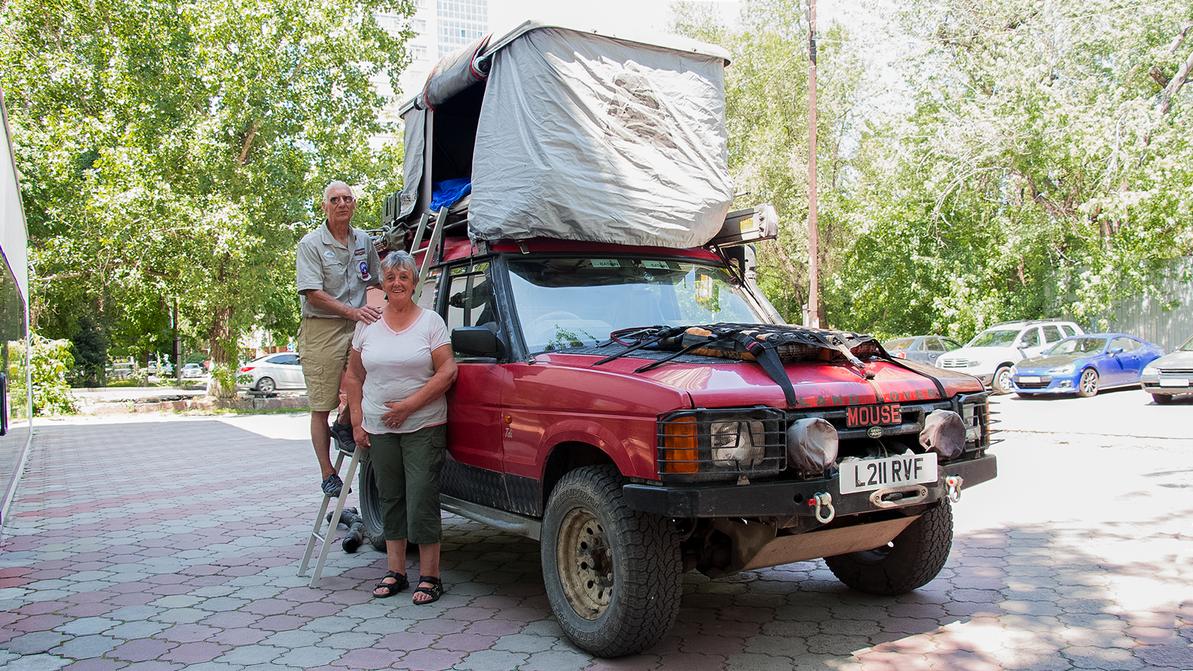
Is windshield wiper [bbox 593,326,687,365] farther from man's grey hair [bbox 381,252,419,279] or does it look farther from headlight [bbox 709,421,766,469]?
man's grey hair [bbox 381,252,419,279]

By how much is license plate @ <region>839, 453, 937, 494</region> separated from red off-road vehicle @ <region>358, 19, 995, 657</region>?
0.01 meters

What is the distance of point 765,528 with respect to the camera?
3.73m

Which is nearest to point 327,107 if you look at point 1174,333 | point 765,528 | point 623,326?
point 623,326

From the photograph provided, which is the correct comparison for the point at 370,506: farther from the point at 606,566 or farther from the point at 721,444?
the point at 721,444

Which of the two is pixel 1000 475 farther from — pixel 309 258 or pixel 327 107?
pixel 327 107

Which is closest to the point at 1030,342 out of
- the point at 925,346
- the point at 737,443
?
the point at 925,346

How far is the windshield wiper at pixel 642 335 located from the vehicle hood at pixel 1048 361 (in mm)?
16504

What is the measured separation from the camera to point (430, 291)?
5.83m

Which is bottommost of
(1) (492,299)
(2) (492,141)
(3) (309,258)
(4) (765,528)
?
(4) (765,528)

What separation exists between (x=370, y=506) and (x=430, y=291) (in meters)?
1.71

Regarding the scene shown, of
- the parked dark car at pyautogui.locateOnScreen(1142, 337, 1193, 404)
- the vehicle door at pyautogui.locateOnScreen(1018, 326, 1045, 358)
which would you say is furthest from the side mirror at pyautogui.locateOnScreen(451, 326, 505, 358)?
the vehicle door at pyautogui.locateOnScreen(1018, 326, 1045, 358)

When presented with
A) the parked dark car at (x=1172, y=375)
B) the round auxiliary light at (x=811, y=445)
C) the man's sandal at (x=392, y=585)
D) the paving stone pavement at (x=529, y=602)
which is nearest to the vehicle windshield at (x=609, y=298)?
the round auxiliary light at (x=811, y=445)

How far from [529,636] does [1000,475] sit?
6.45 metres

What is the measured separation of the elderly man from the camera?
18.7 feet
